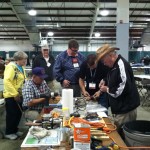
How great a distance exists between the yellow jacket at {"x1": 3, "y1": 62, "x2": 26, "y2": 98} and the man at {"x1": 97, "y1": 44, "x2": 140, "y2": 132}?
170 cm

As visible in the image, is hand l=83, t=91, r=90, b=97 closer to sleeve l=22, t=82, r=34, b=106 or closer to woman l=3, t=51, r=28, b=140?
sleeve l=22, t=82, r=34, b=106

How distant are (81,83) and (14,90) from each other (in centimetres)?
98

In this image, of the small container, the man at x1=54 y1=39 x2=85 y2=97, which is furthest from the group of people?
the small container

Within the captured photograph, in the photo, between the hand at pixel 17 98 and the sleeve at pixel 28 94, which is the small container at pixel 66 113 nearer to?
the sleeve at pixel 28 94

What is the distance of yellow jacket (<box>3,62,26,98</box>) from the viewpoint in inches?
140

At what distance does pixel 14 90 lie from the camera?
Result: 3615 mm

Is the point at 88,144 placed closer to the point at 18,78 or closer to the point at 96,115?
the point at 96,115

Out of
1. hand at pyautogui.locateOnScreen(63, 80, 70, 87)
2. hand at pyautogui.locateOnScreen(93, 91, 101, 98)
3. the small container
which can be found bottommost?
the small container

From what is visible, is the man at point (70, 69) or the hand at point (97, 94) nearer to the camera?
the hand at point (97, 94)

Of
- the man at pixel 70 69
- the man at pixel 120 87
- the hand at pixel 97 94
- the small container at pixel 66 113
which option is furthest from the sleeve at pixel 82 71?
the small container at pixel 66 113

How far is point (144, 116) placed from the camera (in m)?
5.53

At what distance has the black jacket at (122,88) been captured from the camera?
228 cm

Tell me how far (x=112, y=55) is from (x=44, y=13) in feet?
34.0

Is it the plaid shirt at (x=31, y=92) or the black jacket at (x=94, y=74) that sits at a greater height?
the black jacket at (x=94, y=74)
